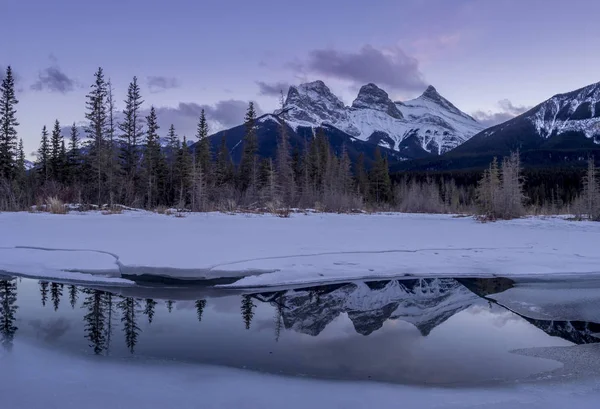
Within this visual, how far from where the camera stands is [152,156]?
1590 inches

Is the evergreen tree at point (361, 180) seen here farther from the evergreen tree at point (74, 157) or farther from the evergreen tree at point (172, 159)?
the evergreen tree at point (74, 157)

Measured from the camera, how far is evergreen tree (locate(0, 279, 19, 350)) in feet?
13.6

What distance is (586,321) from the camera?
497 centimetres

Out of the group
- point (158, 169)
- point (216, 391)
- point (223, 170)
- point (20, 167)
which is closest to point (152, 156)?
point (158, 169)

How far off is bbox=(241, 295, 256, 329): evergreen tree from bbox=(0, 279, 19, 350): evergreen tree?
227 cm

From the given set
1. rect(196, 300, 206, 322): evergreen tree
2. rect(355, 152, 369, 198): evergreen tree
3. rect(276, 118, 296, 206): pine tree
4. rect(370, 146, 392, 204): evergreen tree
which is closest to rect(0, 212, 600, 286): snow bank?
rect(196, 300, 206, 322): evergreen tree

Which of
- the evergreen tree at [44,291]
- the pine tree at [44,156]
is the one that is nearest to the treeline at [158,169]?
the pine tree at [44,156]

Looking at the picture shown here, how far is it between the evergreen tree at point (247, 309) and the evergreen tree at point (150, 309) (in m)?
1.07

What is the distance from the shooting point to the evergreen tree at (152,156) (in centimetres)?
3730

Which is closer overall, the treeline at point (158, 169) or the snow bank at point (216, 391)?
the snow bank at point (216, 391)

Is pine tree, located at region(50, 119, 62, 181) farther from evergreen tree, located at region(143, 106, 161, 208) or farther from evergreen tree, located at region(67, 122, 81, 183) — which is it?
evergreen tree, located at region(143, 106, 161, 208)

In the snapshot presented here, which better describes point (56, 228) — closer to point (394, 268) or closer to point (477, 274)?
point (394, 268)

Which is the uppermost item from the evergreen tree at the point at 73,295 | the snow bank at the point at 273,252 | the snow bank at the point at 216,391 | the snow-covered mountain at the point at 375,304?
the snow bank at the point at 273,252

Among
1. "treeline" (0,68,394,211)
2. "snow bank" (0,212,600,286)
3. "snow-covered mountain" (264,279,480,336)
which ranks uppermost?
"treeline" (0,68,394,211)
